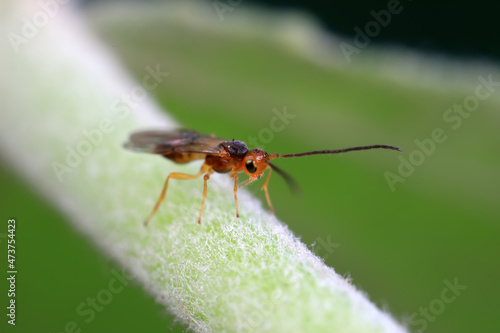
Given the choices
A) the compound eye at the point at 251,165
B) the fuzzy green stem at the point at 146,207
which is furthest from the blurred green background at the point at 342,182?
the fuzzy green stem at the point at 146,207

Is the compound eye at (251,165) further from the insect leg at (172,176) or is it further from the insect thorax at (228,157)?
the insect leg at (172,176)

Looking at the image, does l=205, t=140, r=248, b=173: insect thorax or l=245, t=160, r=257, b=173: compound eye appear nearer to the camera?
l=245, t=160, r=257, b=173: compound eye

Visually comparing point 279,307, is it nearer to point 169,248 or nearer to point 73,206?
point 169,248

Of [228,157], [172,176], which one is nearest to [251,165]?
[228,157]

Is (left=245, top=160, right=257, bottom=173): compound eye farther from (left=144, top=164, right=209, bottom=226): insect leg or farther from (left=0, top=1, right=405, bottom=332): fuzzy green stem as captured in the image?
(left=144, top=164, right=209, bottom=226): insect leg

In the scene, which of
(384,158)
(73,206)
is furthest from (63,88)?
(384,158)

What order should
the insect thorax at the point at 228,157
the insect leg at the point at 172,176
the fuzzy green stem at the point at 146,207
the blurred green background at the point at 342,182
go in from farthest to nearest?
the insect thorax at the point at 228,157 → the blurred green background at the point at 342,182 → the insect leg at the point at 172,176 → the fuzzy green stem at the point at 146,207

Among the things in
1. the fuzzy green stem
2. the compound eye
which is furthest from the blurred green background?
the fuzzy green stem
